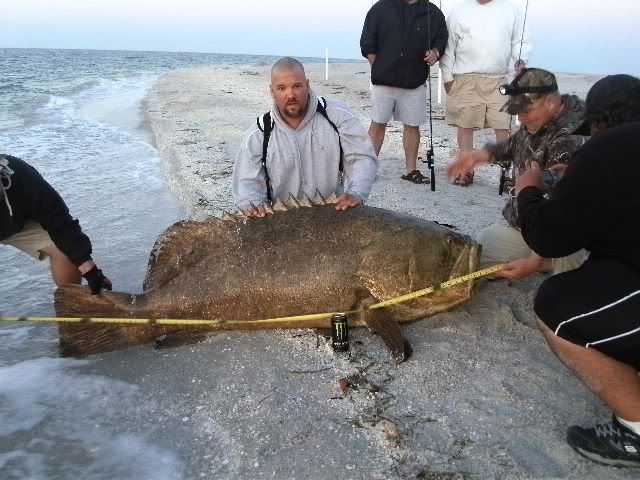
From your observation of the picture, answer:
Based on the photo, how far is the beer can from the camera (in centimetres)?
393

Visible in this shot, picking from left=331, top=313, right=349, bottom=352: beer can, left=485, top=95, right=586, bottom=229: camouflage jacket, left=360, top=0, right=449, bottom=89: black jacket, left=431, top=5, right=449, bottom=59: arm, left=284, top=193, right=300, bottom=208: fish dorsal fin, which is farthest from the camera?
left=431, top=5, right=449, bottom=59: arm

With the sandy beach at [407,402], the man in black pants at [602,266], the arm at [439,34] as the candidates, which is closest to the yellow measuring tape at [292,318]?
the sandy beach at [407,402]

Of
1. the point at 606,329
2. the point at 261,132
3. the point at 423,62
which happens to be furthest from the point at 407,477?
the point at 423,62

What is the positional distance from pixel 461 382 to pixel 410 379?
0.31 m

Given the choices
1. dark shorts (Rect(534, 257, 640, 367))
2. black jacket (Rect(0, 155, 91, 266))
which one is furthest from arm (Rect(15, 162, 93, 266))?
dark shorts (Rect(534, 257, 640, 367))

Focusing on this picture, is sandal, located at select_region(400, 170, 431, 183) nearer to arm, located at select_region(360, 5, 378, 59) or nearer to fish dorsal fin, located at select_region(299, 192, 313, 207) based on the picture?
arm, located at select_region(360, 5, 378, 59)

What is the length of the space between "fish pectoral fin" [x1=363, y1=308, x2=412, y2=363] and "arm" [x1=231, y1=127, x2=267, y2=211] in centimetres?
155

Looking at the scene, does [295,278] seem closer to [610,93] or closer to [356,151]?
[356,151]

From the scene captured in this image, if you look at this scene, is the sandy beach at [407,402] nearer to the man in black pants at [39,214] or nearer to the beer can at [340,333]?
the beer can at [340,333]

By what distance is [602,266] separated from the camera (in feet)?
8.95

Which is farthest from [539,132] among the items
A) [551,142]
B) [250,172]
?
[250,172]

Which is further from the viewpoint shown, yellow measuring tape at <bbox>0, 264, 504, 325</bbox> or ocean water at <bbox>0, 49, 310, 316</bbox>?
ocean water at <bbox>0, 49, 310, 316</bbox>

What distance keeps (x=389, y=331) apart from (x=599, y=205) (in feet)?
5.80

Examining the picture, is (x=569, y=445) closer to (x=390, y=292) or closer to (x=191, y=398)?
(x=390, y=292)
